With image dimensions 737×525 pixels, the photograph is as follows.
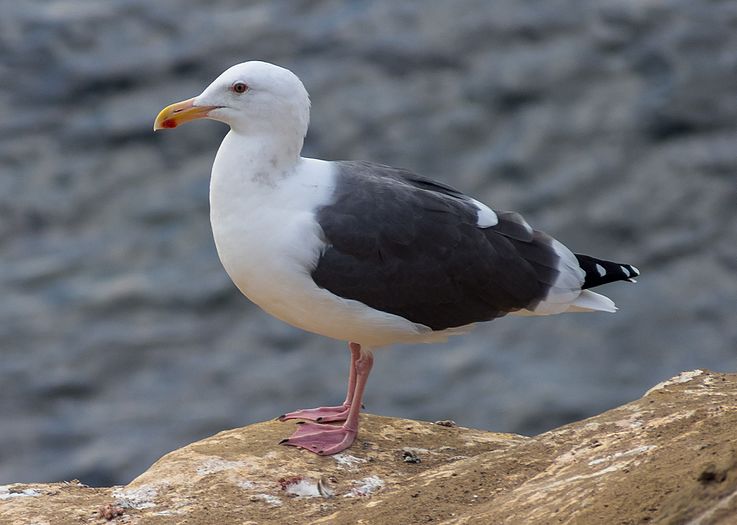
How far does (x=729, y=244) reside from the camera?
12.3 m

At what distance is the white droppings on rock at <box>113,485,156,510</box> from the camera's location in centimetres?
573

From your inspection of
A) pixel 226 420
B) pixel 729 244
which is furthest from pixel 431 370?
pixel 729 244

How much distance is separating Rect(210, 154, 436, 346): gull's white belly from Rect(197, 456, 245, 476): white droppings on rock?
84 centimetres

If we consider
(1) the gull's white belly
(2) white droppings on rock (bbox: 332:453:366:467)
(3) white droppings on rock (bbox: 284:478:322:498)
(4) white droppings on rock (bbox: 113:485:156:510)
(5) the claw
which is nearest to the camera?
(4) white droppings on rock (bbox: 113:485:156:510)

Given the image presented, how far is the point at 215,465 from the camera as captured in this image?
6.19 metres

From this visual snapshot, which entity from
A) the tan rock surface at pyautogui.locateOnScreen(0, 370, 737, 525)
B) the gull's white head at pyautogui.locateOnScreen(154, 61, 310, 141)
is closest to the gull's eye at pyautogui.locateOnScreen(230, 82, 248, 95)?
the gull's white head at pyautogui.locateOnScreen(154, 61, 310, 141)

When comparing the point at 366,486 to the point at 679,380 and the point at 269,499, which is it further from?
the point at 679,380

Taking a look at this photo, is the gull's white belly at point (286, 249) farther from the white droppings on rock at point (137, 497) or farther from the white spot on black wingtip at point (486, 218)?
the white droppings on rock at point (137, 497)

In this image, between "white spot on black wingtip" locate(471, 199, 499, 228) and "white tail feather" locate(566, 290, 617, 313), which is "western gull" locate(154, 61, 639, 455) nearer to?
"white spot on black wingtip" locate(471, 199, 499, 228)

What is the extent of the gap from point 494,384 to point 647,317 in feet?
5.56

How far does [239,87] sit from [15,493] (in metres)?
2.36

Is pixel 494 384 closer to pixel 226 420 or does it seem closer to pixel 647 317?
pixel 647 317

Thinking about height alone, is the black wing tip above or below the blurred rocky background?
below

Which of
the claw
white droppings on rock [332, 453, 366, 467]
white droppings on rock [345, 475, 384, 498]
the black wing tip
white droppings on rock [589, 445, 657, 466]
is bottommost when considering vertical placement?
white droppings on rock [589, 445, 657, 466]
